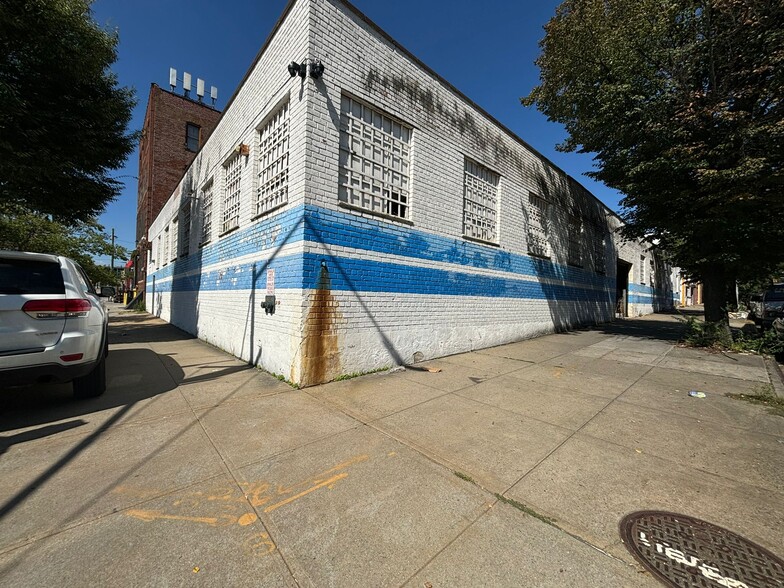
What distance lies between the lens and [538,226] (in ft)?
35.6

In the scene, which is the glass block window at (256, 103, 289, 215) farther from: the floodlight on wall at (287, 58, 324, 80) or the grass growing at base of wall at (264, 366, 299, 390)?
the grass growing at base of wall at (264, 366, 299, 390)

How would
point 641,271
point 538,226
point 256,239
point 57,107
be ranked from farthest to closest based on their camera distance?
point 641,271, point 538,226, point 57,107, point 256,239

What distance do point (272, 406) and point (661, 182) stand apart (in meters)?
11.2

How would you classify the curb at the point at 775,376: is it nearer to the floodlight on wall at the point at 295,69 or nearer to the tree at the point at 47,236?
the floodlight on wall at the point at 295,69

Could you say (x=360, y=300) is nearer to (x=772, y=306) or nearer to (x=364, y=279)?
(x=364, y=279)

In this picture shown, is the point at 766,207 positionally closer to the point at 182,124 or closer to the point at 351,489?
the point at 351,489

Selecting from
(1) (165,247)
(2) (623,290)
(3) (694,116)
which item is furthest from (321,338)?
(2) (623,290)

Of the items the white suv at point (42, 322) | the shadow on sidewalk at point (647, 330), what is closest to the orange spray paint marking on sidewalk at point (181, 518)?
the white suv at point (42, 322)

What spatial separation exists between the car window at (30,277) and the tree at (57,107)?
22.2 feet

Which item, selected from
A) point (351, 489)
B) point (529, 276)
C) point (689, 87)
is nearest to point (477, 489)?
point (351, 489)

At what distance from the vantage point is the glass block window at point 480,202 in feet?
27.0

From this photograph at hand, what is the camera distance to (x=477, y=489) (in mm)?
2508

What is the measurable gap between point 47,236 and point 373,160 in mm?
24604

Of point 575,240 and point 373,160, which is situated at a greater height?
point 373,160
